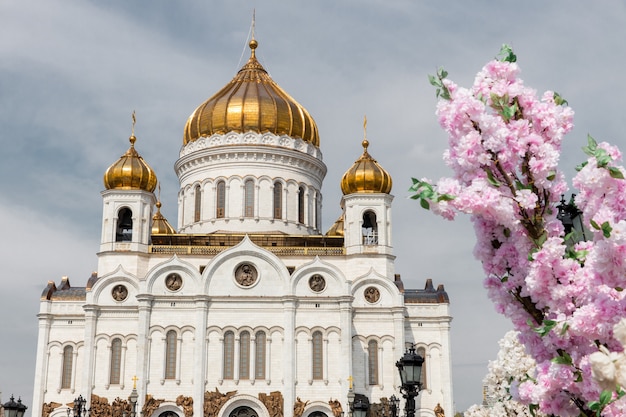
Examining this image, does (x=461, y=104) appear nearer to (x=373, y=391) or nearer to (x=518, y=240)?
(x=518, y=240)

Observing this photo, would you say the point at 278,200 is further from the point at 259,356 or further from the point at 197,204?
the point at 259,356

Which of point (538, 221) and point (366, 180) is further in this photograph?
point (366, 180)

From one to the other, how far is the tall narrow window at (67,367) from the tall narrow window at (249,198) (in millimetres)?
10710

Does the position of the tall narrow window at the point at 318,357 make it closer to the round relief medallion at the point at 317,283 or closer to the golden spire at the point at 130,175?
the round relief medallion at the point at 317,283

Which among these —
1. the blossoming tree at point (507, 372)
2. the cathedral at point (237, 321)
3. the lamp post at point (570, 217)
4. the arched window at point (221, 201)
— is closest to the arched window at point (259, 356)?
the cathedral at point (237, 321)

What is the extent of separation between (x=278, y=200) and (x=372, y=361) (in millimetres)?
10029

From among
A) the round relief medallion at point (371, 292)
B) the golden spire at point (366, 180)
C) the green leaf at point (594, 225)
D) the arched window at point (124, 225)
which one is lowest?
the green leaf at point (594, 225)

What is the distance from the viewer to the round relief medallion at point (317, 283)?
116 feet

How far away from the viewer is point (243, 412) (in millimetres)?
33781

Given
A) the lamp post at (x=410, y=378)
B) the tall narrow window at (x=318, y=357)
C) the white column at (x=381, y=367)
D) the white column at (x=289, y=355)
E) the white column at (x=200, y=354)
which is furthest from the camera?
the white column at (x=381, y=367)

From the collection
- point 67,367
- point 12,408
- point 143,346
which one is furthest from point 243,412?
point 12,408

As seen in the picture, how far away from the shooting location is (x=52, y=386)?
35.3 meters

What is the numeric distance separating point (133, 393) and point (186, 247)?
7598mm

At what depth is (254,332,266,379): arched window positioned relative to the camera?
3422cm
